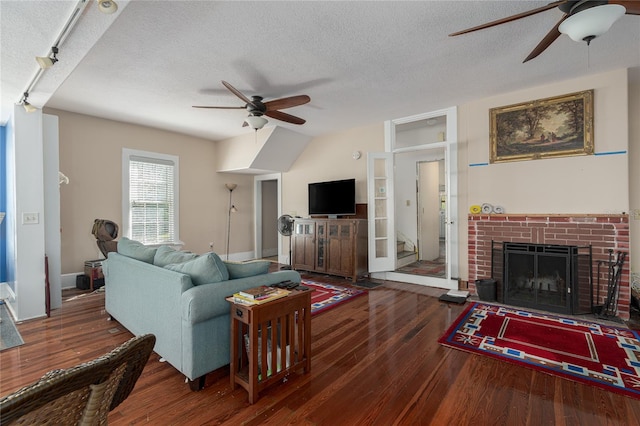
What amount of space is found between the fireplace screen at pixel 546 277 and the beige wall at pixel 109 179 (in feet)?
18.3

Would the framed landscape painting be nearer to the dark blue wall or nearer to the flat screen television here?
the flat screen television

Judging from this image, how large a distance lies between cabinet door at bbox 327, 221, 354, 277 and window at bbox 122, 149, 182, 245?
3052 mm

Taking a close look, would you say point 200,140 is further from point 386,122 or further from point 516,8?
point 516,8

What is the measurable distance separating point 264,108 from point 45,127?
2567 mm

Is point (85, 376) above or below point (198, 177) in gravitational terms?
below

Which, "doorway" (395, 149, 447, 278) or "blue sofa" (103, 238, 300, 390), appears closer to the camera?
"blue sofa" (103, 238, 300, 390)

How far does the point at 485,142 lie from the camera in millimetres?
4148

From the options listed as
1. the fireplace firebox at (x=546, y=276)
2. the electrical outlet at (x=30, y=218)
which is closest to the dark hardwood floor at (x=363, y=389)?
the electrical outlet at (x=30, y=218)

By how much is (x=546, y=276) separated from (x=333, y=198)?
3.32 meters

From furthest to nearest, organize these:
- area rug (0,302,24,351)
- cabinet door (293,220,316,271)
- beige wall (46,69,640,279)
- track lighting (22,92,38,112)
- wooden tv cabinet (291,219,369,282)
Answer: cabinet door (293,220,316,271), wooden tv cabinet (291,219,369,282), beige wall (46,69,640,279), track lighting (22,92,38,112), area rug (0,302,24,351)

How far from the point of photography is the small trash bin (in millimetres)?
3869

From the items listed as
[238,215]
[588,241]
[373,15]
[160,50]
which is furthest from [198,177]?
[588,241]

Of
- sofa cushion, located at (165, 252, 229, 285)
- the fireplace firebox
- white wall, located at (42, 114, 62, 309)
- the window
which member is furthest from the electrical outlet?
the fireplace firebox

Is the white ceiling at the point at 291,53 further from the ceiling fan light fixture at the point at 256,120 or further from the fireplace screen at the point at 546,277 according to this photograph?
the fireplace screen at the point at 546,277
